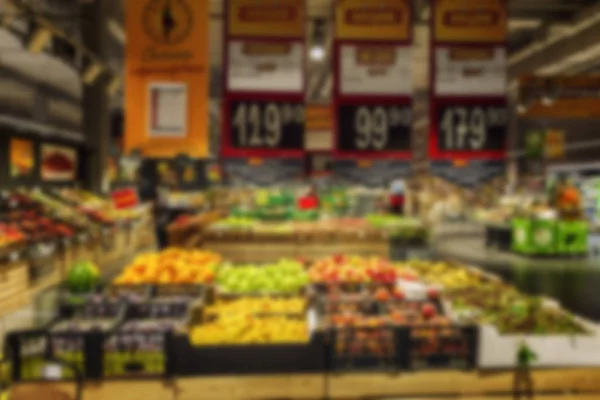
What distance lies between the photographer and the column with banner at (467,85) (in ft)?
17.5

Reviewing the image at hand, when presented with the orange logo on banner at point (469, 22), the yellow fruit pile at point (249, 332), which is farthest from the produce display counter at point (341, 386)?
the orange logo on banner at point (469, 22)

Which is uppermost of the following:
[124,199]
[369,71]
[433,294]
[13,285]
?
[369,71]

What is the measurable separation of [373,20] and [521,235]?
9.44 metres

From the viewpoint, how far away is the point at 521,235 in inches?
527

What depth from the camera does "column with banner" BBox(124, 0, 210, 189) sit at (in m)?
5.30

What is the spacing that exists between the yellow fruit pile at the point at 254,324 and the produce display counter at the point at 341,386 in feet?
0.70

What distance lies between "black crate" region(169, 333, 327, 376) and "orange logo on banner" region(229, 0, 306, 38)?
9.70ft

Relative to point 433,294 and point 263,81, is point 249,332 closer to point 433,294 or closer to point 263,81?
point 433,294

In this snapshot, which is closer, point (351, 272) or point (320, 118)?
point (351, 272)

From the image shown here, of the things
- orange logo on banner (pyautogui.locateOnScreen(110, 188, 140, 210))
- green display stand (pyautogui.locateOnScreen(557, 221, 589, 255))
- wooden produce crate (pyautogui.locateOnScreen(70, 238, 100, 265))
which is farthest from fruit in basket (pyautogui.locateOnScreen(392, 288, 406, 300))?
green display stand (pyautogui.locateOnScreen(557, 221, 589, 255))

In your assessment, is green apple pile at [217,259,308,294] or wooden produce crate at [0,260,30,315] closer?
green apple pile at [217,259,308,294]

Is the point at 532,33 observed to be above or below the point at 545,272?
above

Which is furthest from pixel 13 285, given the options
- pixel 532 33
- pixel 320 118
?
pixel 532 33

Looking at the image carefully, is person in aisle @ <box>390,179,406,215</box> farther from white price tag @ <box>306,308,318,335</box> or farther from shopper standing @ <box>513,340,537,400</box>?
shopper standing @ <box>513,340,537,400</box>
